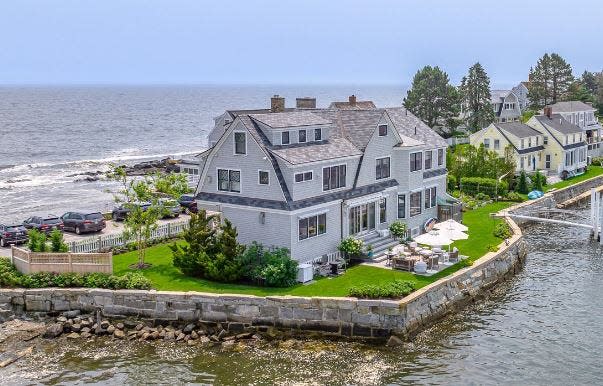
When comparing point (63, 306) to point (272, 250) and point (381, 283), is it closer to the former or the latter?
point (272, 250)

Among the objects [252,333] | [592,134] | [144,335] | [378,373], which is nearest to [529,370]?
[378,373]

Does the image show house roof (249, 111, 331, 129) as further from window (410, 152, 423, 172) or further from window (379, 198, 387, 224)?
window (410, 152, 423, 172)

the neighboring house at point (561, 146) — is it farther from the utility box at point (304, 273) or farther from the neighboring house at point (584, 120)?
the utility box at point (304, 273)

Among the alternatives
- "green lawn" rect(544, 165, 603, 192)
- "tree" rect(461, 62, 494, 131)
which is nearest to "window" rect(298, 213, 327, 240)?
"green lawn" rect(544, 165, 603, 192)

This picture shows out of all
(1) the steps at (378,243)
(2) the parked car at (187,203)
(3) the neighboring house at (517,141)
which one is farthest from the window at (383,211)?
(3) the neighboring house at (517,141)

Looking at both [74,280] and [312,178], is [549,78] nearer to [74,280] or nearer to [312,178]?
[312,178]

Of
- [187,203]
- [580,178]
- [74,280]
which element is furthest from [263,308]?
[580,178]
